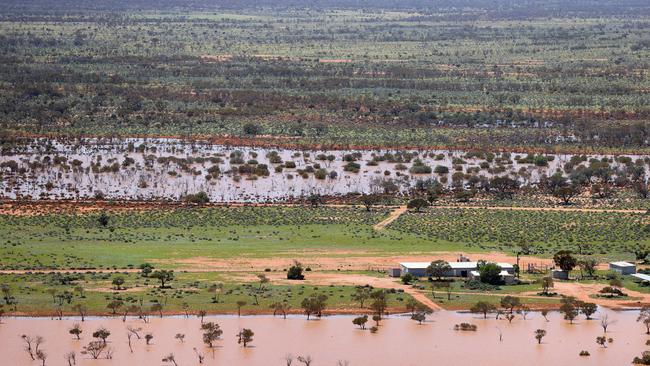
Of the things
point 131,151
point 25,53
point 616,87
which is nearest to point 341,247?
point 131,151

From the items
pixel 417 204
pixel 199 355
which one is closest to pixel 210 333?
pixel 199 355

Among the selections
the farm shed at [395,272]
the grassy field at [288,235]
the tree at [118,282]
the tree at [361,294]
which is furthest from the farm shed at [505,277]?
the tree at [118,282]

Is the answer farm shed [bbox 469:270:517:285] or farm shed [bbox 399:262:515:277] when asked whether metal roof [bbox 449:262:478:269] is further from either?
farm shed [bbox 469:270:517:285]

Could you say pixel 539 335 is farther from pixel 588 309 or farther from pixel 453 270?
pixel 453 270

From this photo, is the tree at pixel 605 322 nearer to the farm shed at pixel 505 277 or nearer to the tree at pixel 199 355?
the farm shed at pixel 505 277

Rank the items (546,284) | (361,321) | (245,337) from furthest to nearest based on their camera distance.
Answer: (546,284) → (361,321) → (245,337)

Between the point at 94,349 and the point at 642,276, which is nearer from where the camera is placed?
the point at 94,349

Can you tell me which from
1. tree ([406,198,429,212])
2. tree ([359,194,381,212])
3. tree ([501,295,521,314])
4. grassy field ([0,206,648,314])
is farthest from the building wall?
tree ([359,194,381,212])
